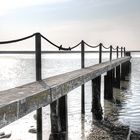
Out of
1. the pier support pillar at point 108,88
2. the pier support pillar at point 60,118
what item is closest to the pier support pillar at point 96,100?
the pier support pillar at point 108,88

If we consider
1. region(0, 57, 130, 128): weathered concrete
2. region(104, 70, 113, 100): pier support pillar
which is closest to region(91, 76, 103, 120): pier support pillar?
region(104, 70, 113, 100): pier support pillar

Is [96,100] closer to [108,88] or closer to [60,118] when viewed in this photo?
[108,88]

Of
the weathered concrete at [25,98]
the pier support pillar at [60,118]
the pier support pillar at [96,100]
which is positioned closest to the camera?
the weathered concrete at [25,98]

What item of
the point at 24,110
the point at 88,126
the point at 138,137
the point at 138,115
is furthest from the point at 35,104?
the point at 138,115

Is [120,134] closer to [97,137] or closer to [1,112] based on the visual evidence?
[97,137]

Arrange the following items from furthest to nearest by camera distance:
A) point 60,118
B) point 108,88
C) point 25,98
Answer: point 108,88, point 60,118, point 25,98

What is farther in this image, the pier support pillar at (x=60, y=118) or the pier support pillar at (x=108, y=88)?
the pier support pillar at (x=108, y=88)

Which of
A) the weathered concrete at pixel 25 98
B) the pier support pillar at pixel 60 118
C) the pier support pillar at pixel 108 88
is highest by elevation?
the weathered concrete at pixel 25 98

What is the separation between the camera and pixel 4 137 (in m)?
10.3

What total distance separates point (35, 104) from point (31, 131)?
534 cm

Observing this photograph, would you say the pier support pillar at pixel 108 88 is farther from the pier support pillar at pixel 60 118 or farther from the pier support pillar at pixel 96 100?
the pier support pillar at pixel 60 118

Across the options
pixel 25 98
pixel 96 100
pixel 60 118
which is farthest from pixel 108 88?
pixel 25 98

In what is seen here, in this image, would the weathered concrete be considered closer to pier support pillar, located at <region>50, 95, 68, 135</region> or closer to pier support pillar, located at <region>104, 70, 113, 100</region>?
pier support pillar, located at <region>50, 95, 68, 135</region>

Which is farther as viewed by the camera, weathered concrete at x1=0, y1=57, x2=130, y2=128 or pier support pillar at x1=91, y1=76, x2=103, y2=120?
pier support pillar at x1=91, y1=76, x2=103, y2=120
